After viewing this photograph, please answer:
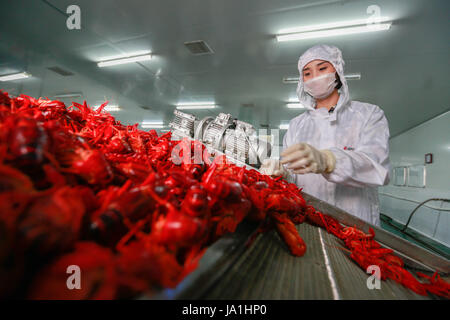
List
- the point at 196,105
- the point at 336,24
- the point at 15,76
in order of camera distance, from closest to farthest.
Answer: the point at 336,24 < the point at 15,76 < the point at 196,105

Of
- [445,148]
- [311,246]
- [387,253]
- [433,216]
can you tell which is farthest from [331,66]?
[445,148]

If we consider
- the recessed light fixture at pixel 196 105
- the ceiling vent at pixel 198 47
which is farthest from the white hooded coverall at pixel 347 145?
the recessed light fixture at pixel 196 105

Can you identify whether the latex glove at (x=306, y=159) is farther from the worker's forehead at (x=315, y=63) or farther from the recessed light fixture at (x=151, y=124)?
the recessed light fixture at (x=151, y=124)

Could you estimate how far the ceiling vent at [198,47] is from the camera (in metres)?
4.46

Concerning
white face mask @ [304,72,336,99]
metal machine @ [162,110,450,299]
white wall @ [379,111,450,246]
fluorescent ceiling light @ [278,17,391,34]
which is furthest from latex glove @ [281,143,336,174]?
white wall @ [379,111,450,246]

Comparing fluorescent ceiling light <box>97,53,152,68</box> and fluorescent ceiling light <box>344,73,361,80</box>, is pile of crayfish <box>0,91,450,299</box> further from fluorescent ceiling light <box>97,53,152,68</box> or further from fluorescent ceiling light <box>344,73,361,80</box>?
fluorescent ceiling light <box>344,73,361,80</box>

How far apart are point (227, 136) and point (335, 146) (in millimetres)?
1243

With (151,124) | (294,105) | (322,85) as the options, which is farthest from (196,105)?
(322,85)

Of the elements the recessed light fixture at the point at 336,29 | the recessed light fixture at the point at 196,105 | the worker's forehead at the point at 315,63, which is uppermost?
the recessed light fixture at the point at 336,29

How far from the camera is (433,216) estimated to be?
5828mm

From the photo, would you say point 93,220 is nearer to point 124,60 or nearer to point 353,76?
point 124,60

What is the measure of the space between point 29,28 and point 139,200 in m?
6.29

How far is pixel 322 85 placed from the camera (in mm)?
2213

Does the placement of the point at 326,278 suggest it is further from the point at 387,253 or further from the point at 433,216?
the point at 433,216
